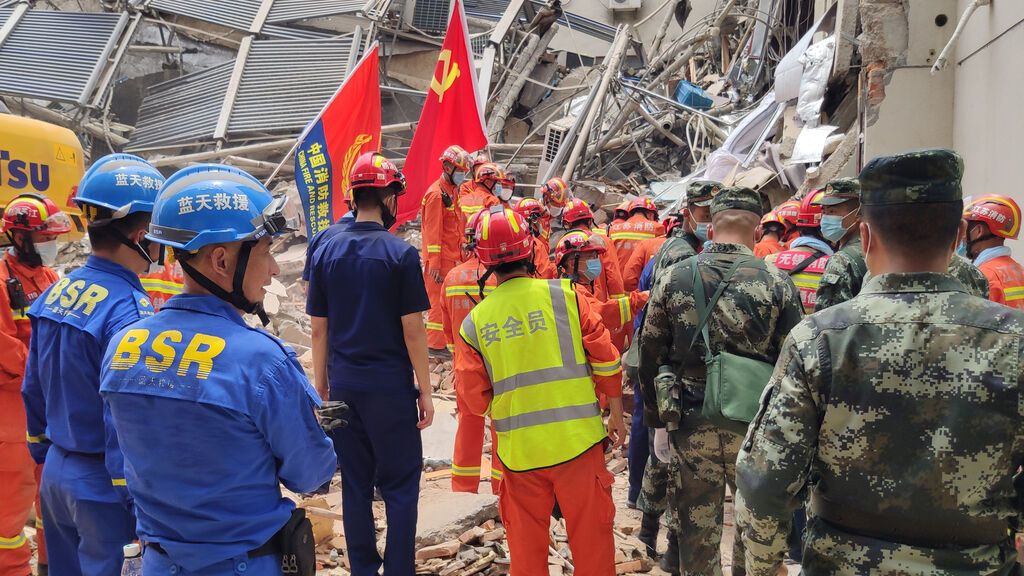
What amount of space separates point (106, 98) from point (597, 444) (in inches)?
587

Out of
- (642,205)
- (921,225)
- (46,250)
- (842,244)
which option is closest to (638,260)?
(642,205)

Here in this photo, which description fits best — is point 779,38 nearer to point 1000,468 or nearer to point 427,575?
point 427,575

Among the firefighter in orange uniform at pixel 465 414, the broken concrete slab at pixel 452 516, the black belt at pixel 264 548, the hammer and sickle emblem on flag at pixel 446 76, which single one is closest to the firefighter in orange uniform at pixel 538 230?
the firefighter in orange uniform at pixel 465 414

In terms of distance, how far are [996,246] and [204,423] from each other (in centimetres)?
493

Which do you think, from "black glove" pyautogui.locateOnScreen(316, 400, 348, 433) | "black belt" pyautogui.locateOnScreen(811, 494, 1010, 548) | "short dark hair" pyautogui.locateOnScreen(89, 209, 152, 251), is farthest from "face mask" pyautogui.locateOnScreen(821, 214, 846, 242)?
"short dark hair" pyautogui.locateOnScreen(89, 209, 152, 251)

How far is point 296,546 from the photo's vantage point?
2.34 meters

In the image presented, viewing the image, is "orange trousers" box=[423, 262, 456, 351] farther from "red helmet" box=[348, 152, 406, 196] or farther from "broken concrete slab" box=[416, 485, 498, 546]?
"red helmet" box=[348, 152, 406, 196]

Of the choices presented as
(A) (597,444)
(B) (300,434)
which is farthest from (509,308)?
(B) (300,434)

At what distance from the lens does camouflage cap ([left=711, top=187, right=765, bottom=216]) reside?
3.89 metres

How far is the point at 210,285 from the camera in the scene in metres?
2.33

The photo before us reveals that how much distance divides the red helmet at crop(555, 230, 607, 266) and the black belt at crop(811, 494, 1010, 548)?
3.92 m

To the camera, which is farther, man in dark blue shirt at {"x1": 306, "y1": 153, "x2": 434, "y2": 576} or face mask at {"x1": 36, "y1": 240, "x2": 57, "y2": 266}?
face mask at {"x1": 36, "y1": 240, "x2": 57, "y2": 266}

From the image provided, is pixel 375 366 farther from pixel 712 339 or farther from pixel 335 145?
pixel 335 145

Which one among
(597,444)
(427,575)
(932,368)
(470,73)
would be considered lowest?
(427,575)
